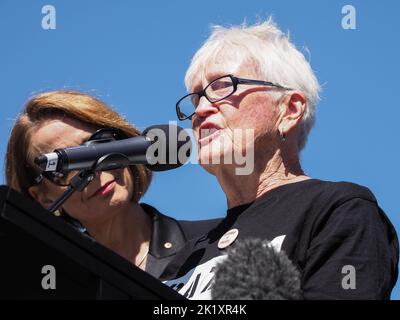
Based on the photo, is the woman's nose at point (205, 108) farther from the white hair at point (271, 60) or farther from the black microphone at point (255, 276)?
the black microphone at point (255, 276)

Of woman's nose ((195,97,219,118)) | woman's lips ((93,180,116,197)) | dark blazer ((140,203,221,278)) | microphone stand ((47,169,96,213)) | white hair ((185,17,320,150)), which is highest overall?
white hair ((185,17,320,150))

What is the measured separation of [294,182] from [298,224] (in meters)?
0.37

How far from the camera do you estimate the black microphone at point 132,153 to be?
2738 millimetres

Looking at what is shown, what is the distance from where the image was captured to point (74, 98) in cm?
382

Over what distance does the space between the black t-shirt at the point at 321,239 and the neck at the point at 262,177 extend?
0.09m

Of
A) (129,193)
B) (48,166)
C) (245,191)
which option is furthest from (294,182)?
(129,193)

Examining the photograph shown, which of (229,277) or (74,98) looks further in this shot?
(74,98)

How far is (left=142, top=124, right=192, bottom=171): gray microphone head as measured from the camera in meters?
2.99

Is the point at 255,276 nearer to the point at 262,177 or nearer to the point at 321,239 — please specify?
the point at 321,239

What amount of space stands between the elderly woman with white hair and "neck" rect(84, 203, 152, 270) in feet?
2.31

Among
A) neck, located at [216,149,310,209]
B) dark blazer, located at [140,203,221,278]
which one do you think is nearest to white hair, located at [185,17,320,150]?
neck, located at [216,149,310,209]

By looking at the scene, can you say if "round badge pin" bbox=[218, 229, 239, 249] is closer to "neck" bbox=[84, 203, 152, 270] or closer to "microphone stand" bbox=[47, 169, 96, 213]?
"microphone stand" bbox=[47, 169, 96, 213]

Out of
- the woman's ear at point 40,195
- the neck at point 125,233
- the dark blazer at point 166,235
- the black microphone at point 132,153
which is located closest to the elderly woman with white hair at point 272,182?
the black microphone at point 132,153
